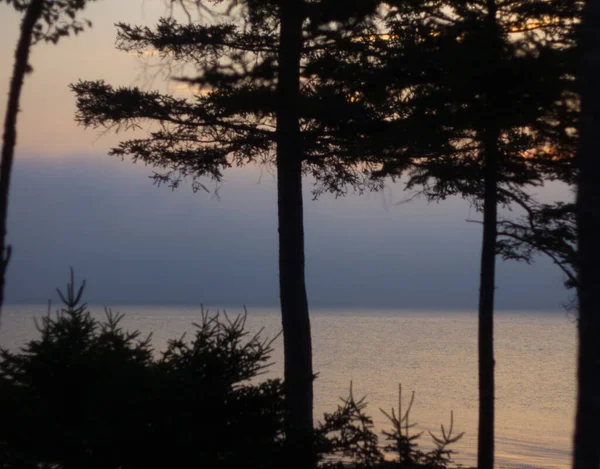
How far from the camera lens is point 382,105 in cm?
1247

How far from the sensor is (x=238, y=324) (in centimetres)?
616

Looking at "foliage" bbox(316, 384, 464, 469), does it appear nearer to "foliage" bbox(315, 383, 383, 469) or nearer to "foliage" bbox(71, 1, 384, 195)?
"foliage" bbox(315, 383, 383, 469)

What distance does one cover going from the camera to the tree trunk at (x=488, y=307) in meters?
12.0

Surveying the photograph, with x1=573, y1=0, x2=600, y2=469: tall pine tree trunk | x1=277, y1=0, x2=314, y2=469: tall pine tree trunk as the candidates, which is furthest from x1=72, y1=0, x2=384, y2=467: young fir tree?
x1=573, y1=0, x2=600, y2=469: tall pine tree trunk

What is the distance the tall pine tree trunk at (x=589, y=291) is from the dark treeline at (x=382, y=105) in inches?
265

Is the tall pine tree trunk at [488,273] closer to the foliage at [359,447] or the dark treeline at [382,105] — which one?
the dark treeline at [382,105]

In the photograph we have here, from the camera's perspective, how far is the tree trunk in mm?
12031

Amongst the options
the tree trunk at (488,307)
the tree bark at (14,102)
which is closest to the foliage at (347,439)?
the tree bark at (14,102)

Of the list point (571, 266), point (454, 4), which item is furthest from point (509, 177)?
point (454, 4)

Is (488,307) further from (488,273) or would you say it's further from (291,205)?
(291,205)

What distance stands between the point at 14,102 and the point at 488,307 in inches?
311

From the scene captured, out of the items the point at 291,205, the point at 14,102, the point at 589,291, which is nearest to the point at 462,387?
the point at 291,205

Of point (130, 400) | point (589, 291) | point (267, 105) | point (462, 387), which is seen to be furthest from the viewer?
point (462, 387)

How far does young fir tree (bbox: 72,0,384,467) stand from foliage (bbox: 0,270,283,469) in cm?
616
